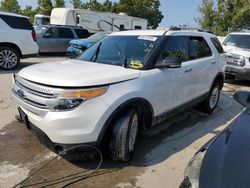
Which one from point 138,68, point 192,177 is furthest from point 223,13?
point 192,177

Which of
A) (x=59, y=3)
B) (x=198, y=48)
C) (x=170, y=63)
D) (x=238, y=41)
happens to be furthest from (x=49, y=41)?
(x=59, y=3)

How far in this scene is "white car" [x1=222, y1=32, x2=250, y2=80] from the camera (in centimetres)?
1006

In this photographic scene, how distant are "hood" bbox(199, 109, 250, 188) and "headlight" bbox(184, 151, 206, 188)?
0.06m

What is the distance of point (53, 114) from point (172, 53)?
2.27m

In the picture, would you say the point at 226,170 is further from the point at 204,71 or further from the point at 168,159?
the point at 204,71

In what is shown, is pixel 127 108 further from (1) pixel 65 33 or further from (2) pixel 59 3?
(2) pixel 59 3

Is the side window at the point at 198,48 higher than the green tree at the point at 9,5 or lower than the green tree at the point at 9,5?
lower

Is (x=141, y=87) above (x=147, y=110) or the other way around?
above

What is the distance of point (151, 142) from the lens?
484cm

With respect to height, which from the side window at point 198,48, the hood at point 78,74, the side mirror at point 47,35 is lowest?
the side mirror at point 47,35

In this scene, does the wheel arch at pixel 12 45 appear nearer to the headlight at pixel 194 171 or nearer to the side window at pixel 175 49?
the side window at pixel 175 49

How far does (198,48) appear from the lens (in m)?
5.92

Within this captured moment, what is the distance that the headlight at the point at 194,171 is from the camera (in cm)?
217

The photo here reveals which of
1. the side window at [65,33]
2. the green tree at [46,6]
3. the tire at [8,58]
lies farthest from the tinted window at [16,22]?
the green tree at [46,6]
